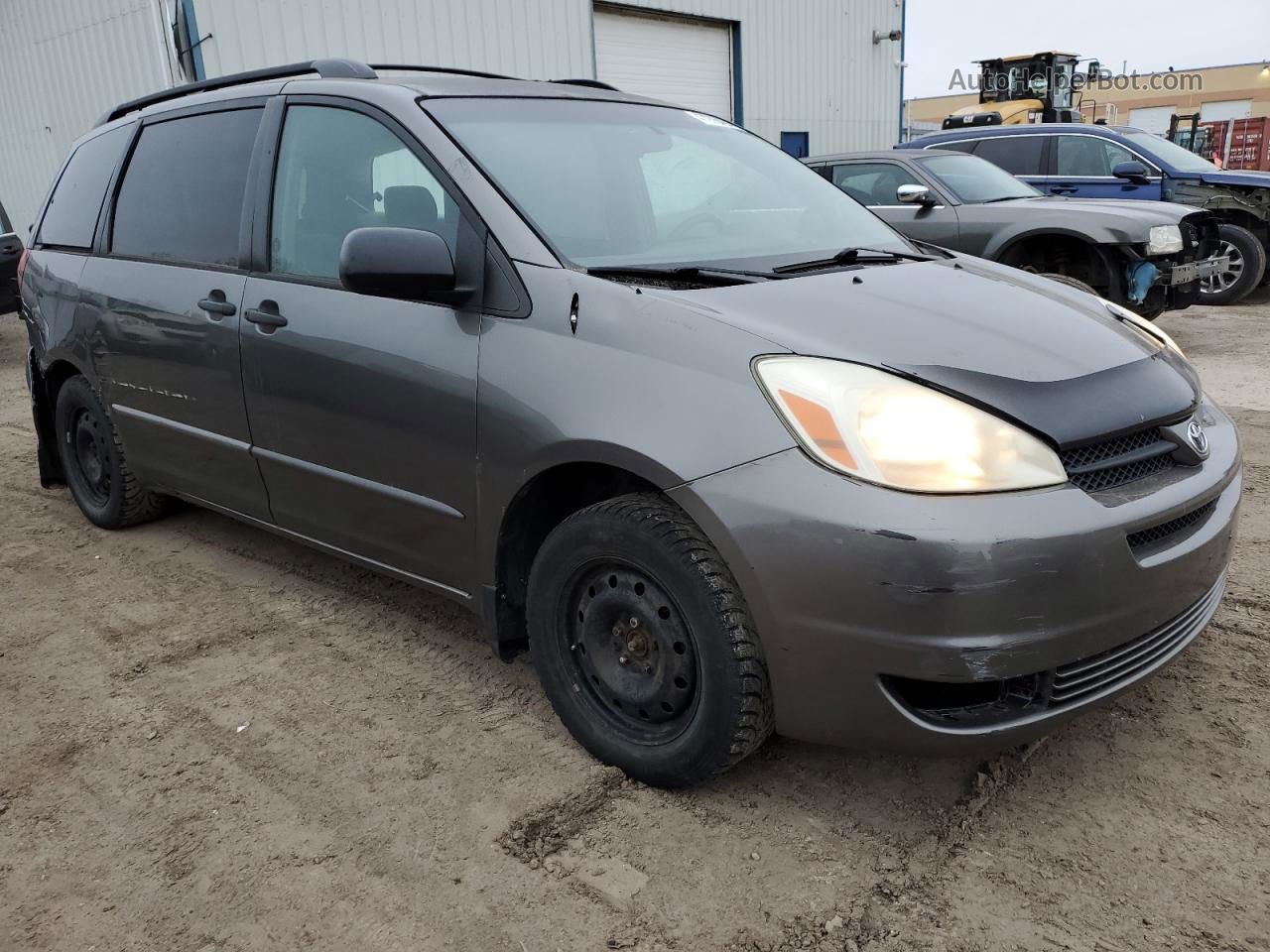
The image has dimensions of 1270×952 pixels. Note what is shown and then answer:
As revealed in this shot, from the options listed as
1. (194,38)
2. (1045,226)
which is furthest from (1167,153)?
(194,38)

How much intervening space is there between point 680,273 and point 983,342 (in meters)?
0.75

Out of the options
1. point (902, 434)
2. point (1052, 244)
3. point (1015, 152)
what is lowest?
point (1052, 244)

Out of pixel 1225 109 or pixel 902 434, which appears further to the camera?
pixel 1225 109

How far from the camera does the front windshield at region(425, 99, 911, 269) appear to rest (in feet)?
8.70

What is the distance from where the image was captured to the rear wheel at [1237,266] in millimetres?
9695

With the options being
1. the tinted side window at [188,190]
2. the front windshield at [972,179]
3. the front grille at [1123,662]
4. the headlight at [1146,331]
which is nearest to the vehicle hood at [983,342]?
the headlight at [1146,331]

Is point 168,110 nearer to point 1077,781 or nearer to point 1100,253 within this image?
point 1077,781

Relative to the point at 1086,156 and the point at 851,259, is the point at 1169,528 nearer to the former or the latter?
the point at 851,259

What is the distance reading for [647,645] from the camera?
7.63ft

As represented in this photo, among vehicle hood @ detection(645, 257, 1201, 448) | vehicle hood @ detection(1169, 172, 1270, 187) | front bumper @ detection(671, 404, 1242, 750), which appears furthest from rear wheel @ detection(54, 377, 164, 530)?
vehicle hood @ detection(1169, 172, 1270, 187)

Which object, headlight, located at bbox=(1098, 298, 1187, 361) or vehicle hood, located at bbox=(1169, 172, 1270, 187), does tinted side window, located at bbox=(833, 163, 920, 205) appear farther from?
headlight, located at bbox=(1098, 298, 1187, 361)

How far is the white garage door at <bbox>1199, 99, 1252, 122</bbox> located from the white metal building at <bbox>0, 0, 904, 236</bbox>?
38.0 meters

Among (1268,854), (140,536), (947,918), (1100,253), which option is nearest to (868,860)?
(947,918)

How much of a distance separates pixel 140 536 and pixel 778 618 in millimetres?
3386
